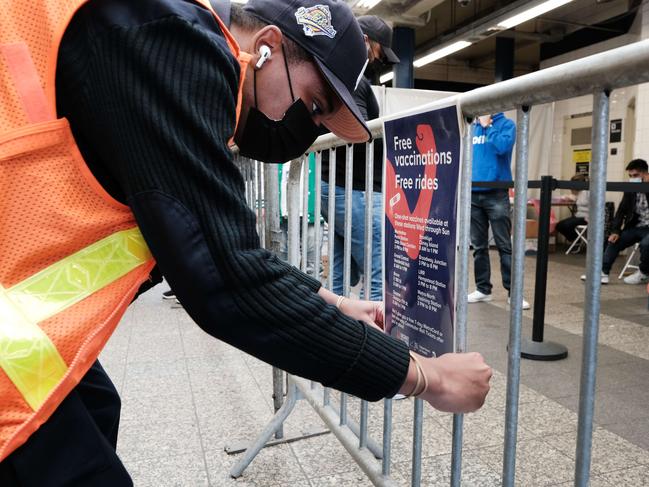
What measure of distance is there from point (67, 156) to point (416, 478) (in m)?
1.07

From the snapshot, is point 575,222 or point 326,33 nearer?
point 326,33

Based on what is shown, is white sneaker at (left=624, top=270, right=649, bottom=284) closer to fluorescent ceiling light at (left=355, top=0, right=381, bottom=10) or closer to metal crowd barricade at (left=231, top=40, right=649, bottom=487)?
fluorescent ceiling light at (left=355, top=0, right=381, bottom=10)

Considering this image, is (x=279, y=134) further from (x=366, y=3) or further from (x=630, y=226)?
(x=366, y=3)

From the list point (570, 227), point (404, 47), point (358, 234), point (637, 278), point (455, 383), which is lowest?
point (637, 278)

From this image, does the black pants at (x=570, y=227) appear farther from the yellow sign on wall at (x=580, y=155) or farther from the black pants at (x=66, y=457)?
the black pants at (x=66, y=457)

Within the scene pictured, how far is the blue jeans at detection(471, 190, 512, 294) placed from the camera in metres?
4.99

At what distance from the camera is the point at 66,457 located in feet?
2.83

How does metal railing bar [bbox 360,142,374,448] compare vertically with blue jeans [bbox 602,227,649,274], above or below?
→ above

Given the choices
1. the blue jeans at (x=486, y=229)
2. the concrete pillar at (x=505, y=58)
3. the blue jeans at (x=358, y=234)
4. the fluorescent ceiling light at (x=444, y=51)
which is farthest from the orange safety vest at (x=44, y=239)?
the concrete pillar at (x=505, y=58)

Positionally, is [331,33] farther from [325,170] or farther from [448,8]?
[448,8]

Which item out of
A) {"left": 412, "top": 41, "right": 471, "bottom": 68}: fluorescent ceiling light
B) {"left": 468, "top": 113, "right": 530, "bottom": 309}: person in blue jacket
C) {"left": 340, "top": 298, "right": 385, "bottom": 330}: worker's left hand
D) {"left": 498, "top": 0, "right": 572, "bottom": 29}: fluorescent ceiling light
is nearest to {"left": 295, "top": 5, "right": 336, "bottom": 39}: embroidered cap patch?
{"left": 340, "top": 298, "right": 385, "bottom": 330}: worker's left hand

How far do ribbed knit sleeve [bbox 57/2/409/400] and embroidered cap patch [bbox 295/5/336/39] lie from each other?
0.83 ft

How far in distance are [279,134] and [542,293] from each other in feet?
8.81

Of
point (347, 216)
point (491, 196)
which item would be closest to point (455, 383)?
point (347, 216)
